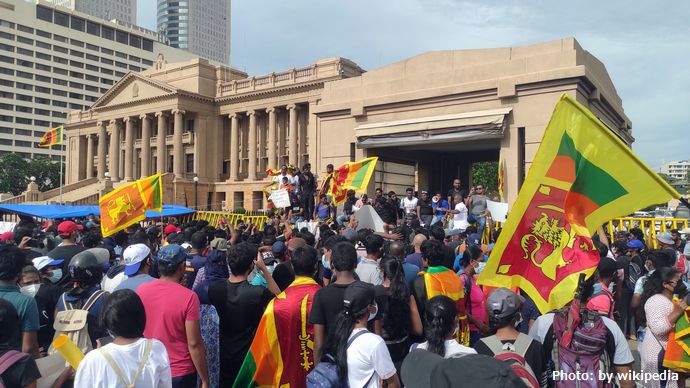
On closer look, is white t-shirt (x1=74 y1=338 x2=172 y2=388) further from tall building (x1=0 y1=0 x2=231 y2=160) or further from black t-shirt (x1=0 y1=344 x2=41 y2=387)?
tall building (x1=0 y1=0 x2=231 y2=160)

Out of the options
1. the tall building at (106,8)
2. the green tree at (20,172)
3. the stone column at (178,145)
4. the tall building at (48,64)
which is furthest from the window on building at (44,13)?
the stone column at (178,145)

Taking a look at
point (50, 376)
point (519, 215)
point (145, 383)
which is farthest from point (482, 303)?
point (50, 376)

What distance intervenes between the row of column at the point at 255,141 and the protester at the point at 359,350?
1943 inches

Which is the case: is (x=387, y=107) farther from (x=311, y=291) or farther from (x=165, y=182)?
(x=165, y=182)

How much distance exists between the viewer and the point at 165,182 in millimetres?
53531

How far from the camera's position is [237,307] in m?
4.47

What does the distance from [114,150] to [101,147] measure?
3955mm

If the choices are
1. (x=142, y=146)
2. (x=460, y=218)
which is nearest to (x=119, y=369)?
(x=460, y=218)

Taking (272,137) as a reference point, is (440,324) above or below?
below

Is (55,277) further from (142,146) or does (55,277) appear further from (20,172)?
(20,172)

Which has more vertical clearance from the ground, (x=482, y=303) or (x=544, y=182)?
(x=544, y=182)

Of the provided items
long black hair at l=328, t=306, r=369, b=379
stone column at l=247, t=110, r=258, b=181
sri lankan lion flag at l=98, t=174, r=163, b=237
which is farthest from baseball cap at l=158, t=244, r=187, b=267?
stone column at l=247, t=110, r=258, b=181

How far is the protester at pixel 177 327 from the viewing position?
3.77 m

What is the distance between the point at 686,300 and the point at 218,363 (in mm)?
3854
